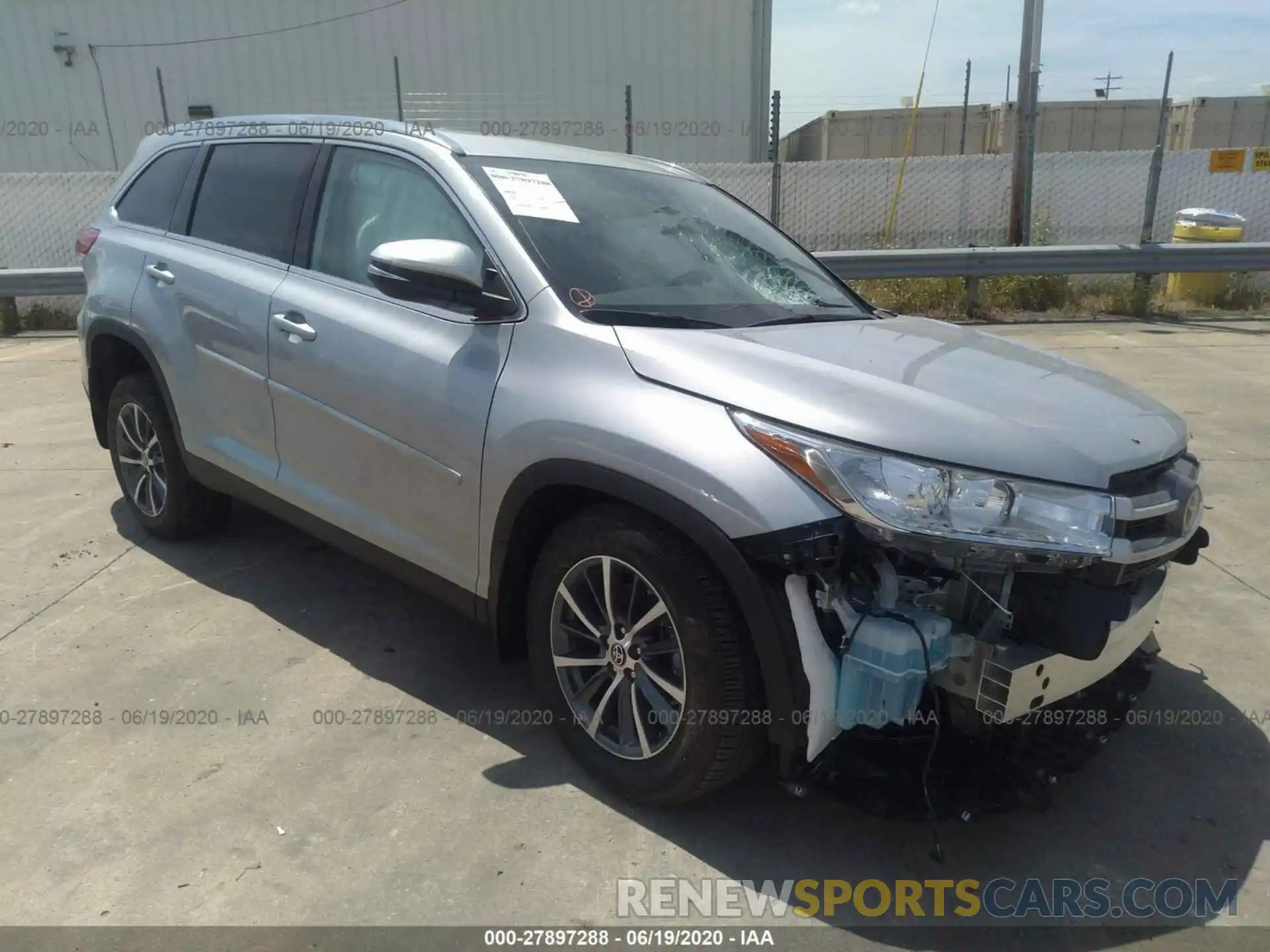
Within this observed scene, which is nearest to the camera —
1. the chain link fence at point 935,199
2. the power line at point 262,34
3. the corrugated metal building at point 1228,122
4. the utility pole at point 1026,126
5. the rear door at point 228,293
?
the rear door at point 228,293

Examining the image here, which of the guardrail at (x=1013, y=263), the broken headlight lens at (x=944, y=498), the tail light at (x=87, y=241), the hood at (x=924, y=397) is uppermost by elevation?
the tail light at (x=87, y=241)

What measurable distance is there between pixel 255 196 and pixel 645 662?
2.60 metres

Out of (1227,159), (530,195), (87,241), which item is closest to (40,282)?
(87,241)

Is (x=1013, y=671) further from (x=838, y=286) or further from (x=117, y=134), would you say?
(x=117, y=134)

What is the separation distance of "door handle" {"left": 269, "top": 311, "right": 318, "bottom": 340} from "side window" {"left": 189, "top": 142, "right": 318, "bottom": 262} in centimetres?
29

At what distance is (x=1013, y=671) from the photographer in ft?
7.35

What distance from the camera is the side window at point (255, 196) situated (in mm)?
3689

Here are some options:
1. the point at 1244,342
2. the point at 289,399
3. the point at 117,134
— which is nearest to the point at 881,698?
the point at 289,399

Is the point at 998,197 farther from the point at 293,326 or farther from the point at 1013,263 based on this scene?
the point at 293,326

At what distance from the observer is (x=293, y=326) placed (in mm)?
3391

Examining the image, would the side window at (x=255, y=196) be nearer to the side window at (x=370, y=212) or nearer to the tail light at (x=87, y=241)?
the side window at (x=370, y=212)

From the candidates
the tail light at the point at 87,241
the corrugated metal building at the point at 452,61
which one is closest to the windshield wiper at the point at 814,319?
the tail light at the point at 87,241

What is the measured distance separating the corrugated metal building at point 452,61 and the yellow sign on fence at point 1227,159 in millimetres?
7735

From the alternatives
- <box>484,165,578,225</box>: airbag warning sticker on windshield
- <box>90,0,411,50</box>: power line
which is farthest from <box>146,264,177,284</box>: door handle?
<box>90,0,411,50</box>: power line
